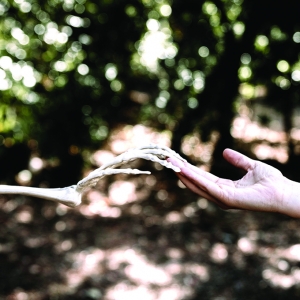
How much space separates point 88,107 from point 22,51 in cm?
112

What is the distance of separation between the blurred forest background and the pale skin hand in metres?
1.77

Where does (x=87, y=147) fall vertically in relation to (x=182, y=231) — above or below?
above

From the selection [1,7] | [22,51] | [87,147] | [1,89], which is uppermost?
[1,7]

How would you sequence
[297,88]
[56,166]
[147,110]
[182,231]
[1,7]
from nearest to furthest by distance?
[1,7] < [182,231] < [297,88] < [56,166] < [147,110]

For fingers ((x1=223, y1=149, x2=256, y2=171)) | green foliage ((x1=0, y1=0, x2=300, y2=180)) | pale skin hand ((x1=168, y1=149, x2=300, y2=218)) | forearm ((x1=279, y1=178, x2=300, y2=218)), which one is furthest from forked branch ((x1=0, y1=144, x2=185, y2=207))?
green foliage ((x1=0, y1=0, x2=300, y2=180))

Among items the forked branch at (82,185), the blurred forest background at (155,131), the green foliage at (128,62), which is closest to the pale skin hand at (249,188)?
the forked branch at (82,185)

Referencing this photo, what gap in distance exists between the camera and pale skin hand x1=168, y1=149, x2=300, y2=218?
2027mm

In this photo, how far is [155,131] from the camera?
19.5ft

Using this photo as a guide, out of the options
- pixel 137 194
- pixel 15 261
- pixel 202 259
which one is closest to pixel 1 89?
pixel 15 261

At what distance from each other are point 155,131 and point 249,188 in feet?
12.7

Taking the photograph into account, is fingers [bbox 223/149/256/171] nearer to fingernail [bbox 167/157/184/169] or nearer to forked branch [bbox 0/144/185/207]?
fingernail [bbox 167/157/184/169]

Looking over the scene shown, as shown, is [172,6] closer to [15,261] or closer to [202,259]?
[202,259]

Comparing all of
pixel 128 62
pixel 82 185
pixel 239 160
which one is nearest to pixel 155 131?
pixel 128 62

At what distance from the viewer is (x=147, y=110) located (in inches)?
240
